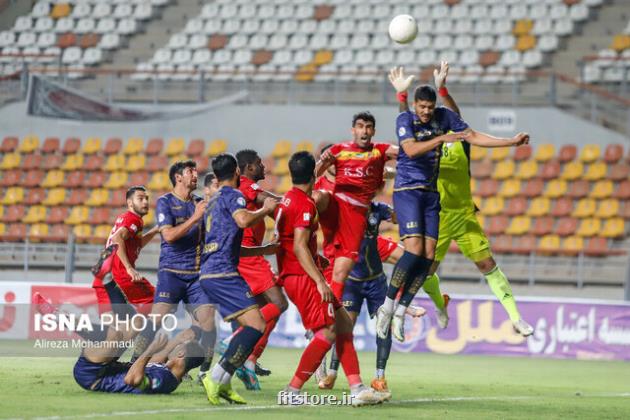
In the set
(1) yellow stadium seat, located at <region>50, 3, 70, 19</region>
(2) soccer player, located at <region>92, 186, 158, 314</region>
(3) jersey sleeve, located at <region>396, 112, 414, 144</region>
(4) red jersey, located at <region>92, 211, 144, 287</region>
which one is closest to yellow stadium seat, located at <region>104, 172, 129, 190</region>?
(1) yellow stadium seat, located at <region>50, 3, 70, 19</region>

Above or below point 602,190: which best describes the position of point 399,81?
above

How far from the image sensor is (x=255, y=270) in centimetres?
1138

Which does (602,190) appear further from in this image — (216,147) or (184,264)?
(184,264)

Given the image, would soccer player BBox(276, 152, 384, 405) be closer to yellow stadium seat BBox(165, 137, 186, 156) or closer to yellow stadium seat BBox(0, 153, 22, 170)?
yellow stadium seat BBox(165, 137, 186, 156)

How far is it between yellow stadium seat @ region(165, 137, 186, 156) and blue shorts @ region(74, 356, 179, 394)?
15.6m

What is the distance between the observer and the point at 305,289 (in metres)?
9.41

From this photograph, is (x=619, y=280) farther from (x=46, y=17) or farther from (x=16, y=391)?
(x=46, y=17)

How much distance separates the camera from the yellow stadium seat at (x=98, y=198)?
24844mm

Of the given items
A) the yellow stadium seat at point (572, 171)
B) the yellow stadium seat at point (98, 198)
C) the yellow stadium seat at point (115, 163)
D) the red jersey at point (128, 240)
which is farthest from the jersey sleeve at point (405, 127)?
the yellow stadium seat at point (115, 163)

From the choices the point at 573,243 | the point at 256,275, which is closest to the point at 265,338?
the point at 256,275

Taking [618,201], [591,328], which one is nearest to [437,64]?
[618,201]

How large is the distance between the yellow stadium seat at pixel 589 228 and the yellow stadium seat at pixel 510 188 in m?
1.58

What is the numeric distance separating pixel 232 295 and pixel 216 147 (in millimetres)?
16190

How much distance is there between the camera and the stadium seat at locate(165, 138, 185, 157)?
2555 cm
